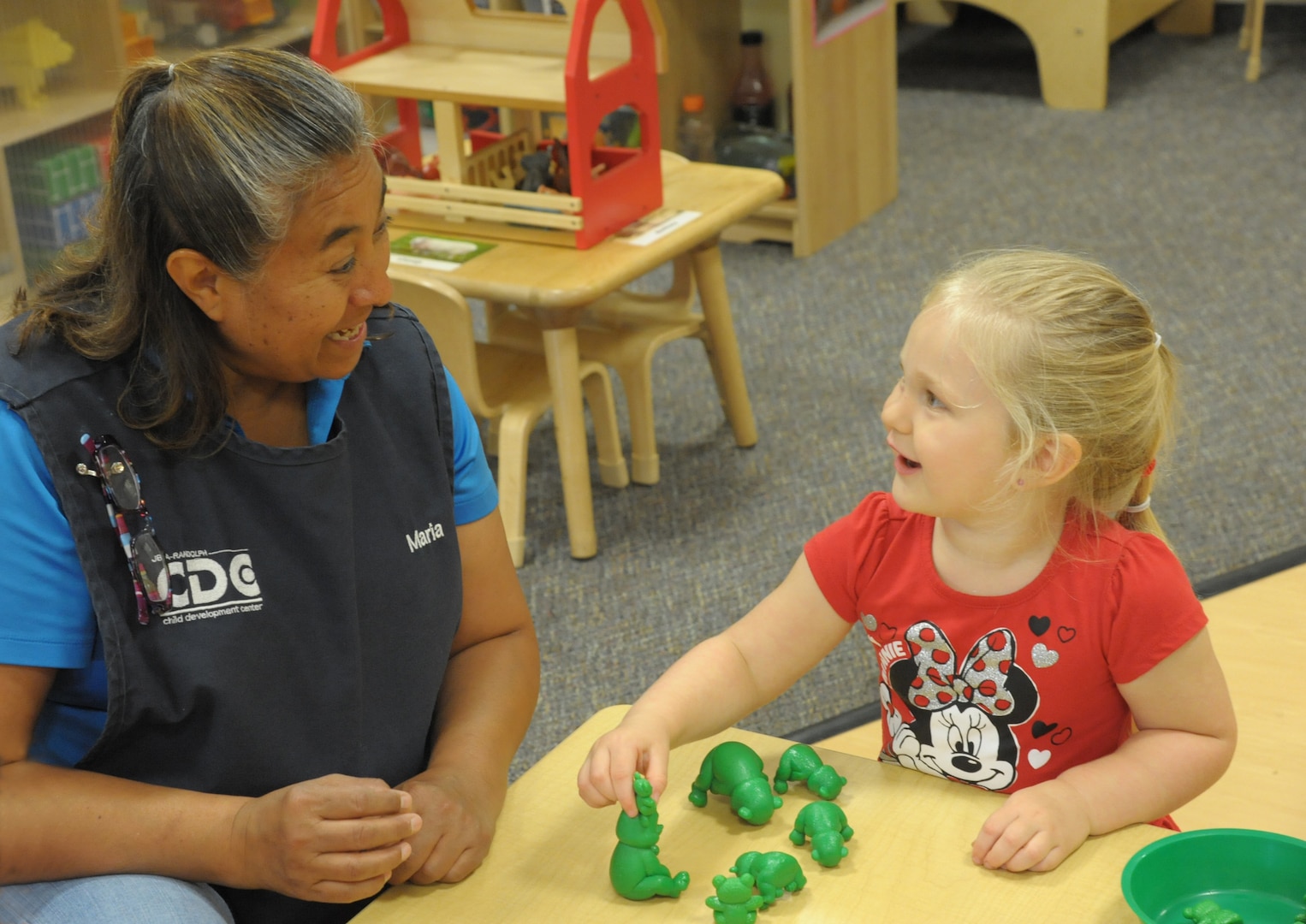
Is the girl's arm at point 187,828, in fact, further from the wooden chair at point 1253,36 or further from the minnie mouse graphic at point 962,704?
the wooden chair at point 1253,36

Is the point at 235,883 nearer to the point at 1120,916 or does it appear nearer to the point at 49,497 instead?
the point at 49,497

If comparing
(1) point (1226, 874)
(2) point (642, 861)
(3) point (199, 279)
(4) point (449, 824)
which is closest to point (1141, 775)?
(1) point (1226, 874)

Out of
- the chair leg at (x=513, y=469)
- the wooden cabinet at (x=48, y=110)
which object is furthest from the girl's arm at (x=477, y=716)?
the wooden cabinet at (x=48, y=110)

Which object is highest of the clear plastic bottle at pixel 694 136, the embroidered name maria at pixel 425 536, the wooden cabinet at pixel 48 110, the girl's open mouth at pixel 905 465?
the girl's open mouth at pixel 905 465

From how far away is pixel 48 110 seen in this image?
10.7ft

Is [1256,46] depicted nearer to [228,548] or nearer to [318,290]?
[318,290]

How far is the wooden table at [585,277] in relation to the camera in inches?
92.6

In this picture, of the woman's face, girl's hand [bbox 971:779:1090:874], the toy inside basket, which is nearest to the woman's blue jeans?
the woman's face

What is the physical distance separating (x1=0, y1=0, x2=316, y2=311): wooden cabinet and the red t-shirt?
2.57 metres

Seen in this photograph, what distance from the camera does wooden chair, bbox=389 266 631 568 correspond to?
2.33 metres

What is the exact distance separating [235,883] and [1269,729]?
117 cm

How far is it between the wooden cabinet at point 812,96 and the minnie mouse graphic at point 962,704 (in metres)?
2.83

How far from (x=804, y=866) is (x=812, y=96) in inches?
122

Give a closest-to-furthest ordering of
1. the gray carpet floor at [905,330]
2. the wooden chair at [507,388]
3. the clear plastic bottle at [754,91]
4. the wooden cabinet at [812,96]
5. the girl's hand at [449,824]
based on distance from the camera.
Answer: the girl's hand at [449,824] → the wooden chair at [507,388] → the gray carpet floor at [905,330] → the wooden cabinet at [812,96] → the clear plastic bottle at [754,91]
